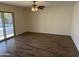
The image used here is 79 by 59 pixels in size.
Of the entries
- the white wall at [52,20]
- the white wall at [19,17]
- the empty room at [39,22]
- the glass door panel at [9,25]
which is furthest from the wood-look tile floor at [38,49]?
Answer: the white wall at [52,20]

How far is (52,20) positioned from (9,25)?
10.4ft

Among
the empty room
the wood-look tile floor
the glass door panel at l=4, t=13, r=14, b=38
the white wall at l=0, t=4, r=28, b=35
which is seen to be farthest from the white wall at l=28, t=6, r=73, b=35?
the wood-look tile floor

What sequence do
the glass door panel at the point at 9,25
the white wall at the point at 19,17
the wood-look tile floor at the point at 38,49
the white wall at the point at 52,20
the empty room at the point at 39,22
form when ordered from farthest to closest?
the white wall at the point at 52,20 < the white wall at the point at 19,17 < the glass door panel at the point at 9,25 < the empty room at the point at 39,22 < the wood-look tile floor at the point at 38,49

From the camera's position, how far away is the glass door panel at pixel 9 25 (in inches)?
239

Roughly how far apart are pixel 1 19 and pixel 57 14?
12.8 ft

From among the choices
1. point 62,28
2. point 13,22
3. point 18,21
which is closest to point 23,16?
point 18,21

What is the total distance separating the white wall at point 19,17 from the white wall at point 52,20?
49cm

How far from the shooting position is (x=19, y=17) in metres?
7.34

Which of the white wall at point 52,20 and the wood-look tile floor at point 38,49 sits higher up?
the white wall at point 52,20

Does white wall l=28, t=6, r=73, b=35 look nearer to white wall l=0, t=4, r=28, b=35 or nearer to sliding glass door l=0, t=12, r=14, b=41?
white wall l=0, t=4, r=28, b=35

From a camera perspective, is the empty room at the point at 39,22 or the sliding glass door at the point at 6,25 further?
the empty room at the point at 39,22

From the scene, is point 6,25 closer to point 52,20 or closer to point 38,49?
point 38,49

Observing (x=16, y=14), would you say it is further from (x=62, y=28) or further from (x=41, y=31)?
(x=62, y=28)

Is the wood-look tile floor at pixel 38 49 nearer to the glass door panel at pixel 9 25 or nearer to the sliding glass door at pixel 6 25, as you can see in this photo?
the sliding glass door at pixel 6 25
